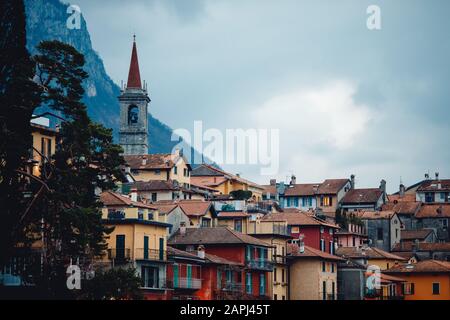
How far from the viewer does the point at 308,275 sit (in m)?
99.7

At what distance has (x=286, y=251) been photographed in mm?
101250

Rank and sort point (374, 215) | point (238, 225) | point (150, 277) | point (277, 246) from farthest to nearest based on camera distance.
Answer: point (374, 215) < point (238, 225) < point (277, 246) < point (150, 277)

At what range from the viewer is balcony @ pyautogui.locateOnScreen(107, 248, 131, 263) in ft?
248

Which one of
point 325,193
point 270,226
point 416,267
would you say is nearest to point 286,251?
point 270,226

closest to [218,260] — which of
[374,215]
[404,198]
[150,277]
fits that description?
[150,277]

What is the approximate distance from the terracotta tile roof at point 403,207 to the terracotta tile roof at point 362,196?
1699 millimetres

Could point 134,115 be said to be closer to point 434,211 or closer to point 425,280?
point 434,211

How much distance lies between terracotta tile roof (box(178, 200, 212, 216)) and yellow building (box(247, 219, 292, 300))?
4.64m

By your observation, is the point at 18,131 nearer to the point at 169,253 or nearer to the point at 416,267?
the point at 169,253

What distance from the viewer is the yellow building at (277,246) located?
96994mm

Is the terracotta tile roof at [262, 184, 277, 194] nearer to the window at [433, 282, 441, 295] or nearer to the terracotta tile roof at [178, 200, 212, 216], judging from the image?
the window at [433, 282, 441, 295]

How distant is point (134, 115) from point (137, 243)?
107 m

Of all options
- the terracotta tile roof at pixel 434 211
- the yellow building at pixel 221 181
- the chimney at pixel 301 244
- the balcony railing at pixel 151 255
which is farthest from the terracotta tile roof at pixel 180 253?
the terracotta tile roof at pixel 434 211

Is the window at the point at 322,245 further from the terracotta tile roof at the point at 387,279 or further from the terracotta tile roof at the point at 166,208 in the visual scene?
the terracotta tile roof at the point at 166,208
